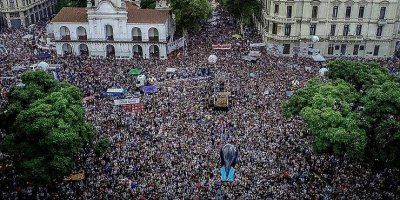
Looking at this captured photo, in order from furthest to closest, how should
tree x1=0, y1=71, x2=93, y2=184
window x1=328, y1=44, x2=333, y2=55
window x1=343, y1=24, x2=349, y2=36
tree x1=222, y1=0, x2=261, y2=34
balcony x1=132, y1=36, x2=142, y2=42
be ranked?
1. tree x1=222, y1=0, x2=261, y2=34
2. balcony x1=132, y1=36, x2=142, y2=42
3. window x1=328, y1=44, x2=333, y2=55
4. window x1=343, y1=24, x2=349, y2=36
5. tree x1=0, y1=71, x2=93, y2=184

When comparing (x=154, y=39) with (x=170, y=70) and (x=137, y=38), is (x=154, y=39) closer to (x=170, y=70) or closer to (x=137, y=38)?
(x=137, y=38)

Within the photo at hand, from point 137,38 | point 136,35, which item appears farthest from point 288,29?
point 136,35

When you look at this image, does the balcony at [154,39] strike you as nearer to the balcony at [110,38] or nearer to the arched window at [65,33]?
the balcony at [110,38]

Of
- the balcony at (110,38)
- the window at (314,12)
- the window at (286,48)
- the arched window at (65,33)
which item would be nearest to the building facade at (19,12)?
the arched window at (65,33)

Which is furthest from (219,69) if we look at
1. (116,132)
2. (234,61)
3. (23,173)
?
(23,173)

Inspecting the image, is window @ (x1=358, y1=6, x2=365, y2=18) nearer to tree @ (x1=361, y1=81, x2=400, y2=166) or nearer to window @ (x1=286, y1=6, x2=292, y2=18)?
window @ (x1=286, y1=6, x2=292, y2=18)

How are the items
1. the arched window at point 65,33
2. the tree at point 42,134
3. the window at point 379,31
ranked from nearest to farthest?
the tree at point 42,134, the window at point 379,31, the arched window at point 65,33

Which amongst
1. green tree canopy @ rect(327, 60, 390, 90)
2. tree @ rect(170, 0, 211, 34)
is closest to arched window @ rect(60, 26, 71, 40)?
tree @ rect(170, 0, 211, 34)
